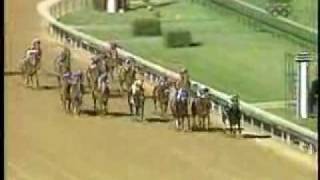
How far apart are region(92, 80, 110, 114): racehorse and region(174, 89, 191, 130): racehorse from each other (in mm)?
115

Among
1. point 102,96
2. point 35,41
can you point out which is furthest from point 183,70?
point 35,41

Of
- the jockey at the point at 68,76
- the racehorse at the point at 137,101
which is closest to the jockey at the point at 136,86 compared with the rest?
the racehorse at the point at 137,101

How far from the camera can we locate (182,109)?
292 centimetres

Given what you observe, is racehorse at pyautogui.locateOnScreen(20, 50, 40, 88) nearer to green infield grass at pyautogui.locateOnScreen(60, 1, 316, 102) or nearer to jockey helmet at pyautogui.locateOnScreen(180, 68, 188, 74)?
green infield grass at pyautogui.locateOnScreen(60, 1, 316, 102)

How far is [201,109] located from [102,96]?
0.17m

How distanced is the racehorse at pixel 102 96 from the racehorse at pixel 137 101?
0.13ft

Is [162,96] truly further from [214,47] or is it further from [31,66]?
[31,66]

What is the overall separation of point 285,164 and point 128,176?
10.2 inches

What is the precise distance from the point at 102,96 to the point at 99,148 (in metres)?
0.09

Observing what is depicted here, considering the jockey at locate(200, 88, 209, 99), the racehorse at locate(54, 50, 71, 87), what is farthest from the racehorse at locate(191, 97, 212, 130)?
the racehorse at locate(54, 50, 71, 87)

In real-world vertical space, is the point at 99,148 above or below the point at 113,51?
below

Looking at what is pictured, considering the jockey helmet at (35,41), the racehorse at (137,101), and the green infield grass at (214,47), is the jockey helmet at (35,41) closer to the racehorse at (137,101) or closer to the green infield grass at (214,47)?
the green infield grass at (214,47)

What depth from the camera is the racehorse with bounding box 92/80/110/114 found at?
2928mm

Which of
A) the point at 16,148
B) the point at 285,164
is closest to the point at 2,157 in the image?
the point at 16,148
